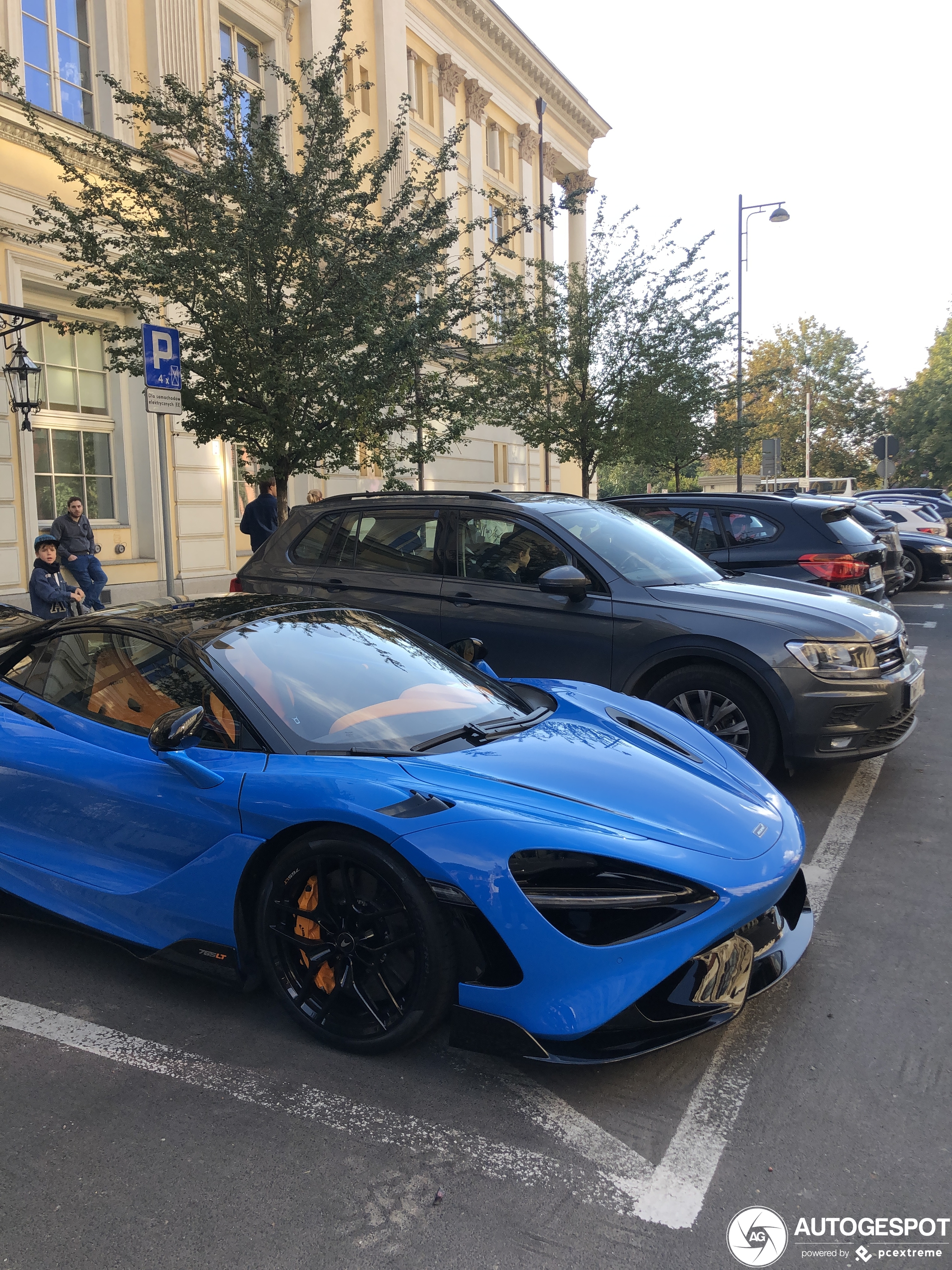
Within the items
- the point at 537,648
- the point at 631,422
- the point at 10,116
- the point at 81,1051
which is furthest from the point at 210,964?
the point at 631,422

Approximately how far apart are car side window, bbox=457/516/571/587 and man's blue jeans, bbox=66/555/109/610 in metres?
6.97

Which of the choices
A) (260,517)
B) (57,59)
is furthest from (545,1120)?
(57,59)

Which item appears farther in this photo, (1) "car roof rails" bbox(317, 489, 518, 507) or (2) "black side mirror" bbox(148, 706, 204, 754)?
(1) "car roof rails" bbox(317, 489, 518, 507)

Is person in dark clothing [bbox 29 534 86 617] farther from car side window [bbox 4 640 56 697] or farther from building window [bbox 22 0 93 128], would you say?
building window [bbox 22 0 93 128]

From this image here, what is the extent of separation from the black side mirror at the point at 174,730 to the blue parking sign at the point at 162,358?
16.8 ft

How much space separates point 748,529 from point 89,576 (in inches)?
311

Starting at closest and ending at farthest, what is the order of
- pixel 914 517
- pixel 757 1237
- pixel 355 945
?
pixel 757 1237, pixel 355 945, pixel 914 517

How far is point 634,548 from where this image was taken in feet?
20.5

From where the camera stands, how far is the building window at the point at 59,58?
13.5 metres

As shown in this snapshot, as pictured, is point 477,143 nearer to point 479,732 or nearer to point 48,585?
point 48,585

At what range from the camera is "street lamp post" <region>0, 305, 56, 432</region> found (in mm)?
11633

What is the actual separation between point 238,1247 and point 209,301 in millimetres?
9138

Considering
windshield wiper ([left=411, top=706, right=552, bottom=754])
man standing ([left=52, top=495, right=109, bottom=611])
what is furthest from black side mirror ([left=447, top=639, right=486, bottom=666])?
man standing ([left=52, top=495, right=109, bottom=611])

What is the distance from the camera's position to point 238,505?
57.1ft
